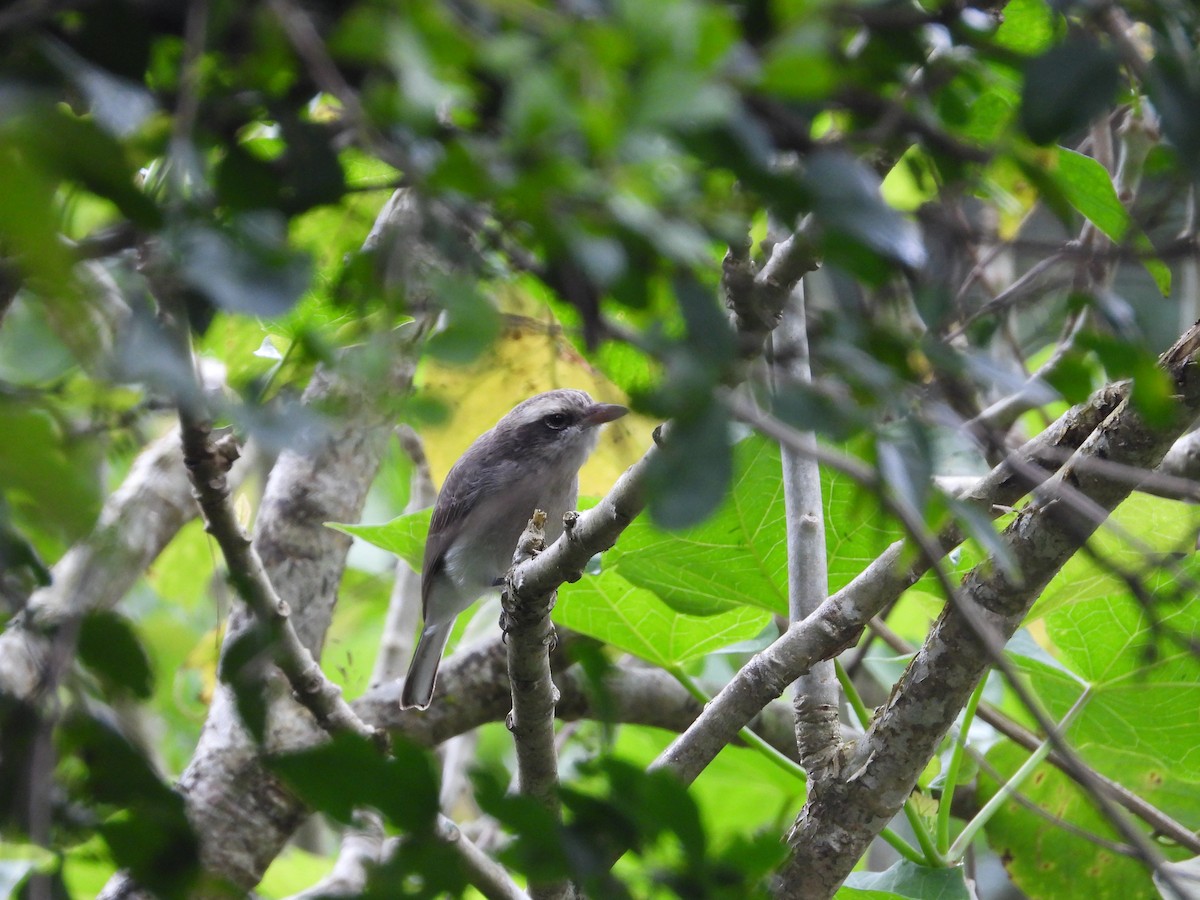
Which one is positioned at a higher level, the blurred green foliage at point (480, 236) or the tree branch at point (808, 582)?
the blurred green foliage at point (480, 236)

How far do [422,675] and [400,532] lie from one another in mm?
932

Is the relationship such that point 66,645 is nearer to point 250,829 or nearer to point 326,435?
point 326,435

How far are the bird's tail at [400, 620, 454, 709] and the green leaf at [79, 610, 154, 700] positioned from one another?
2.71 meters

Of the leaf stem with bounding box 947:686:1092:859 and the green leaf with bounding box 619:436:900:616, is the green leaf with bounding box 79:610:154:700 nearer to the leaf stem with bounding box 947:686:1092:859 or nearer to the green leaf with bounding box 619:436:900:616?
the green leaf with bounding box 619:436:900:616

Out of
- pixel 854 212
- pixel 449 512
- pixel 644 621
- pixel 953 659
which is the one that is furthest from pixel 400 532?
Answer: pixel 854 212

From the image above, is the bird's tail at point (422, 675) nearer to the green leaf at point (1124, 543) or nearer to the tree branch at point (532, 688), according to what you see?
the tree branch at point (532, 688)

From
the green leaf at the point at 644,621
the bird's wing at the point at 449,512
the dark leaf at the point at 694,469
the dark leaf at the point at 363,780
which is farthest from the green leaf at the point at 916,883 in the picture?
the bird's wing at the point at 449,512

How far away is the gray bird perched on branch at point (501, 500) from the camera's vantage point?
13.4 feet

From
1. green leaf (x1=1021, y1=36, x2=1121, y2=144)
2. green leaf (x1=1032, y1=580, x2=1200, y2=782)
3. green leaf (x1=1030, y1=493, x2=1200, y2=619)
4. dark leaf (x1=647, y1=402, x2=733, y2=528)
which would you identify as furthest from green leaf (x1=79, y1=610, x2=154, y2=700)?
green leaf (x1=1032, y1=580, x2=1200, y2=782)

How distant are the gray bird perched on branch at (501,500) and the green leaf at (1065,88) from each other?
9.49ft

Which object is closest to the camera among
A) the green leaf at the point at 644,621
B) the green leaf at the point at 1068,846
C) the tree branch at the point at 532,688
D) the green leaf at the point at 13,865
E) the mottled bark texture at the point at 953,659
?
the green leaf at the point at 13,865

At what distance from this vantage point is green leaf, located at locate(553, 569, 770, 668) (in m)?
3.10

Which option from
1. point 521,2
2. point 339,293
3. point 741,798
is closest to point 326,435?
point 339,293

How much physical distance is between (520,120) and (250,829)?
3230 mm
